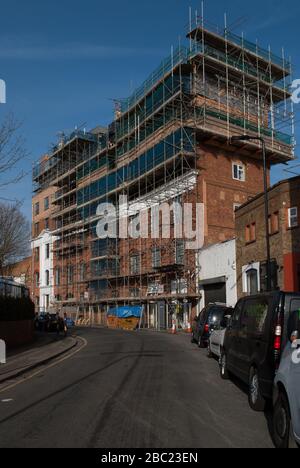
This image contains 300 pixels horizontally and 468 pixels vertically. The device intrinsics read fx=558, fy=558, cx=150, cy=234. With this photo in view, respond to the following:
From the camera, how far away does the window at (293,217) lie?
84.1ft

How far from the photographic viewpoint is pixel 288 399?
6.59m

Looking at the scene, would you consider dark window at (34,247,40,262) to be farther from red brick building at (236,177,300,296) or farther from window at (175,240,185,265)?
red brick building at (236,177,300,296)

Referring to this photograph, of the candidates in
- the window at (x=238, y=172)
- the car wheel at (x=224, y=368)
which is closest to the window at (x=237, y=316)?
the car wheel at (x=224, y=368)

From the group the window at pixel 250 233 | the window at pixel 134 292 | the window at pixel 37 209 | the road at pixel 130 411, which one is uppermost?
the window at pixel 37 209

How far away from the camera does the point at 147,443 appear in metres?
6.83

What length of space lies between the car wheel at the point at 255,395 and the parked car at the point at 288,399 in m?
1.81

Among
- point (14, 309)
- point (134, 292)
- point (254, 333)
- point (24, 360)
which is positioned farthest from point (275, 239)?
point (134, 292)

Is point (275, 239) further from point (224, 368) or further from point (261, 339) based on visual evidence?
point (261, 339)

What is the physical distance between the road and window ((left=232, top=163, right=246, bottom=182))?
3028 centimetres

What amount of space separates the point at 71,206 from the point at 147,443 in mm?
57328

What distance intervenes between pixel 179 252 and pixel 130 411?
32543 millimetres

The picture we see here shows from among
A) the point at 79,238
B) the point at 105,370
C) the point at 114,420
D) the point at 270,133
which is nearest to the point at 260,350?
the point at 114,420

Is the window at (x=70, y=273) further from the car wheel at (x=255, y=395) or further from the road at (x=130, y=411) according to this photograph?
the car wheel at (x=255, y=395)

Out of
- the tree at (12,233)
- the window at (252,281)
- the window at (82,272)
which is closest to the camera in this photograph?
the window at (252,281)
